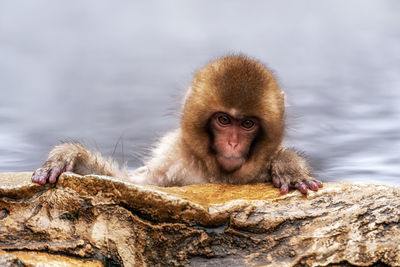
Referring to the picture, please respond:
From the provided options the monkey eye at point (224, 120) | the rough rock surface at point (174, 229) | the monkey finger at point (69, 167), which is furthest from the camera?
the monkey eye at point (224, 120)

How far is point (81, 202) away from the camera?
3508 mm

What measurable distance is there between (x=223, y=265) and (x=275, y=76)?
79.0 inches

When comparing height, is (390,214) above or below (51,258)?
above

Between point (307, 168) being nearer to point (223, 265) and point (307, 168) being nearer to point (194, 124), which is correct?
point (194, 124)

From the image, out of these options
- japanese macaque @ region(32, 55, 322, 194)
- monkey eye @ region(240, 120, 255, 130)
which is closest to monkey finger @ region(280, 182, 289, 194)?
japanese macaque @ region(32, 55, 322, 194)

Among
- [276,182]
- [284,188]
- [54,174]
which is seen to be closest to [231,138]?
[276,182]

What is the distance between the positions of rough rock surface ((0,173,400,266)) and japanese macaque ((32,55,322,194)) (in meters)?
0.41

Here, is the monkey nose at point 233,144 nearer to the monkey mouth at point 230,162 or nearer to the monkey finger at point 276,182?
the monkey mouth at point 230,162

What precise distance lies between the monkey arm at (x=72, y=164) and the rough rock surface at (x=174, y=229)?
13 cm

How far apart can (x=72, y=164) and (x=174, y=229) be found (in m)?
1.16

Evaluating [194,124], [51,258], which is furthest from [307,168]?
[51,258]

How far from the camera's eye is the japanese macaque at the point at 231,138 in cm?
412

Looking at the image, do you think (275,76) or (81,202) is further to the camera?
(275,76)

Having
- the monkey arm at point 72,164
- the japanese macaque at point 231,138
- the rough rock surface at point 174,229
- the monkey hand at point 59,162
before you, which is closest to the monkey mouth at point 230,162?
the japanese macaque at point 231,138
